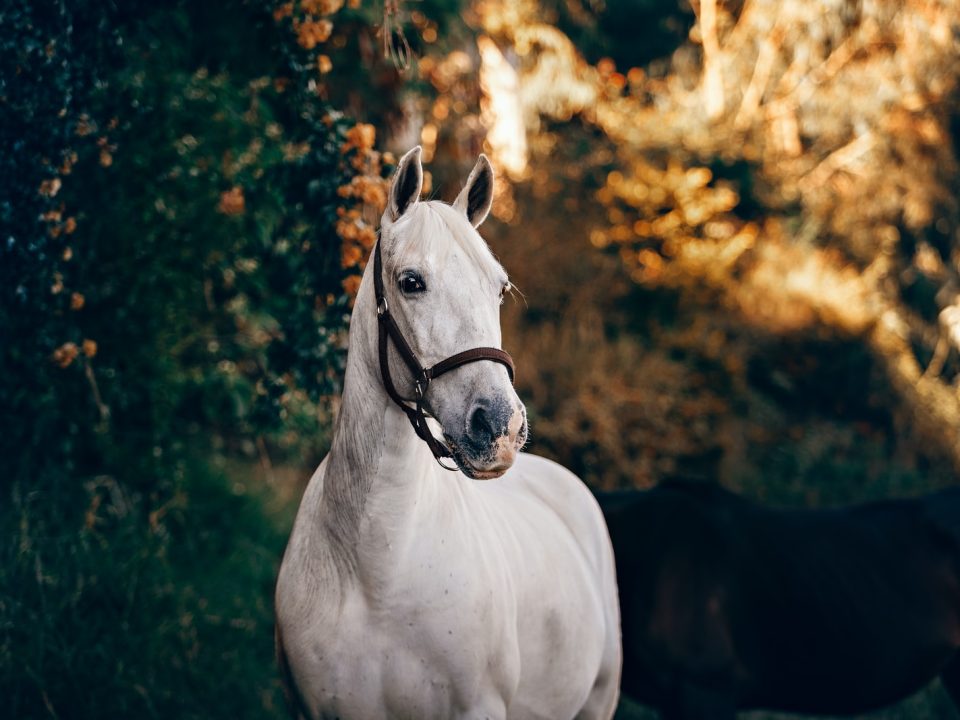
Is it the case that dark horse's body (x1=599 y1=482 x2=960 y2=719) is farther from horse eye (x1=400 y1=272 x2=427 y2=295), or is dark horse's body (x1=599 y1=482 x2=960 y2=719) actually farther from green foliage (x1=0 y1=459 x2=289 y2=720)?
horse eye (x1=400 y1=272 x2=427 y2=295)

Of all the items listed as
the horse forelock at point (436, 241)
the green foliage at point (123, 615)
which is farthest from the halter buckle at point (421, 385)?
the green foliage at point (123, 615)

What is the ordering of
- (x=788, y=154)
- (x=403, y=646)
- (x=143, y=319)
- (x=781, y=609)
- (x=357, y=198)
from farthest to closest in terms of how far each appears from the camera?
(x=788, y=154) → (x=143, y=319) → (x=781, y=609) → (x=357, y=198) → (x=403, y=646)

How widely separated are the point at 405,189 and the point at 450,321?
18.5 inches

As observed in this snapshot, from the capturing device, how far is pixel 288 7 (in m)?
3.79

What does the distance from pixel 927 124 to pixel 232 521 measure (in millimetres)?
13952

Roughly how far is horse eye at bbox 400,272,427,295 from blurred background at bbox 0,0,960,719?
1.46 m

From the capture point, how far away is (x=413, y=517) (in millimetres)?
2400

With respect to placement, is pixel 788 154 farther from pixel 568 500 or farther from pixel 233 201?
pixel 568 500

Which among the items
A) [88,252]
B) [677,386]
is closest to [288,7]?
[88,252]

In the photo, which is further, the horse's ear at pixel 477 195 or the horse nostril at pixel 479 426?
the horse's ear at pixel 477 195

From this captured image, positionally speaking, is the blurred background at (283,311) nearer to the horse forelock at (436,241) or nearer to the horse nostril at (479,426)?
the horse forelock at (436,241)

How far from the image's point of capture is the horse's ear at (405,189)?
2.35 meters

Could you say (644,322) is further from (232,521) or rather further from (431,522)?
(431,522)

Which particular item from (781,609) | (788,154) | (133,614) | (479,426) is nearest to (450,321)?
(479,426)
